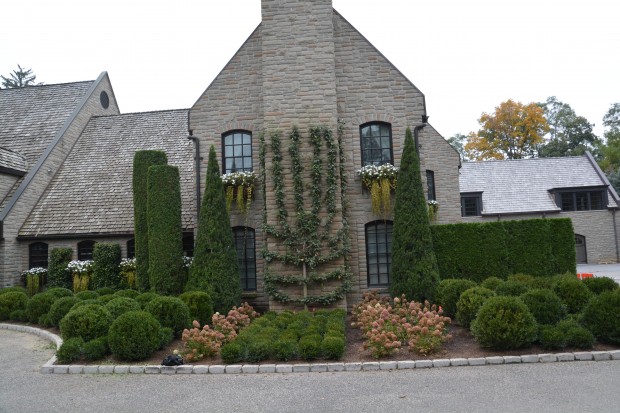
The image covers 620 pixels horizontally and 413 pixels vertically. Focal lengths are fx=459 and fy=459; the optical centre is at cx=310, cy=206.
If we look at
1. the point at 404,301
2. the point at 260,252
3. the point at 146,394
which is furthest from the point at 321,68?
the point at 146,394

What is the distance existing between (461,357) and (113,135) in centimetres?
1747

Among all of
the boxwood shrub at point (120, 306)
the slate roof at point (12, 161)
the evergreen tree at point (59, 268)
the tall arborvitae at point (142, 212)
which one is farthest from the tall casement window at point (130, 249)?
the boxwood shrub at point (120, 306)

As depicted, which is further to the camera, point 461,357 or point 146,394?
point 461,357

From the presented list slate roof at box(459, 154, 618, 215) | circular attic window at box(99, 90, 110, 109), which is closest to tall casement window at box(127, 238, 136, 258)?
circular attic window at box(99, 90, 110, 109)

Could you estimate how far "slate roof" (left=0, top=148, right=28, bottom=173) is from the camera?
16891mm

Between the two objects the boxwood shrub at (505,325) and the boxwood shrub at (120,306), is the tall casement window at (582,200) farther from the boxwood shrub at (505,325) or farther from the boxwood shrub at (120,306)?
the boxwood shrub at (120,306)

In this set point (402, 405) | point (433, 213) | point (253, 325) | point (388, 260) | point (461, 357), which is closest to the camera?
point (402, 405)

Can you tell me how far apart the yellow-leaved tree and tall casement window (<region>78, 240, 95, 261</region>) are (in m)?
39.0

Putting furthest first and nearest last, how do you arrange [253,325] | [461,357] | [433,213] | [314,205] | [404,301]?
[433,213] < [314,205] < [404,301] < [253,325] < [461,357]

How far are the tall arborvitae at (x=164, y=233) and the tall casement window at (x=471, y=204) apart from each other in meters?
22.1

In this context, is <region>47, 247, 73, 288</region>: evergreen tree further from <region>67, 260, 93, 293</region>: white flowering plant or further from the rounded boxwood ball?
the rounded boxwood ball

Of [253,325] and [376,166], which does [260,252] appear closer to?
[253,325]

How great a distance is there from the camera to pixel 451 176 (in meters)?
21.0

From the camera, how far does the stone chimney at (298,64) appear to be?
13016mm
